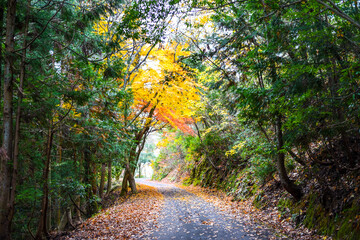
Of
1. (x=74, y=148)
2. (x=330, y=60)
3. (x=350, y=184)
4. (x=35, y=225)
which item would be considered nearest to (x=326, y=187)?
(x=350, y=184)

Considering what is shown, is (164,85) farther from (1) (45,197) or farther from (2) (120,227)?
(1) (45,197)

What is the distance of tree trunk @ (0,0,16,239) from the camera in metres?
5.88

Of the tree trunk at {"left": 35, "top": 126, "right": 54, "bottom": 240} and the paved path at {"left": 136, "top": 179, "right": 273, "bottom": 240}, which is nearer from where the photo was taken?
the paved path at {"left": 136, "top": 179, "right": 273, "bottom": 240}

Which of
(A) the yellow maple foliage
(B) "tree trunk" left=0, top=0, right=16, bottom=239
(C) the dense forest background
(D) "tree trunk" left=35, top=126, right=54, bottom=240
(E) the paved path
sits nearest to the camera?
(C) the dense forest background

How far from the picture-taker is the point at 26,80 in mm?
6555

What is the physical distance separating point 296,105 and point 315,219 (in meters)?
3.42

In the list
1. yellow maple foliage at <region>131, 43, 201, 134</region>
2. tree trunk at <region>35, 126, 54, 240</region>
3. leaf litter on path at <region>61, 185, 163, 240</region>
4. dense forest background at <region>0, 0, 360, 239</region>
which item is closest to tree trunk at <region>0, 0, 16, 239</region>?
dense forest background at <region>0, 0, 360, 239</region>

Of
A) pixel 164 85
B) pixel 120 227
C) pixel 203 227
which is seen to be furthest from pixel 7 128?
pixel 164 85

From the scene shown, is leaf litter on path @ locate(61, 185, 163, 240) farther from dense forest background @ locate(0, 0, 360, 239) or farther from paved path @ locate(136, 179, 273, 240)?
dense forest background @ locate(0, 0, 360, 239)

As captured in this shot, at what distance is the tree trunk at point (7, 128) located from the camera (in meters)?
5.88

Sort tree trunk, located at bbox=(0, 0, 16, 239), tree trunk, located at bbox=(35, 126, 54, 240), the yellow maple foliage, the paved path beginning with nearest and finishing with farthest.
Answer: tree trunk, located at bbox=(0, 0, 16, 239) → the paved path → tree trunk, located at bbox=(35, 126, 54, 240) → the yellow maple foliage

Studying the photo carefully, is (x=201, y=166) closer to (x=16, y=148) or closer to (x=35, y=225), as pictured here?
(x=35, y=225)

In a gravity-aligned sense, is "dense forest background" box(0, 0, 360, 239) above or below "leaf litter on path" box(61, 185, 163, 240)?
above

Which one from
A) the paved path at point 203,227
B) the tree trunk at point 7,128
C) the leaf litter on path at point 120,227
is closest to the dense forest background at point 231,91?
the tree trunk at point 7,128
